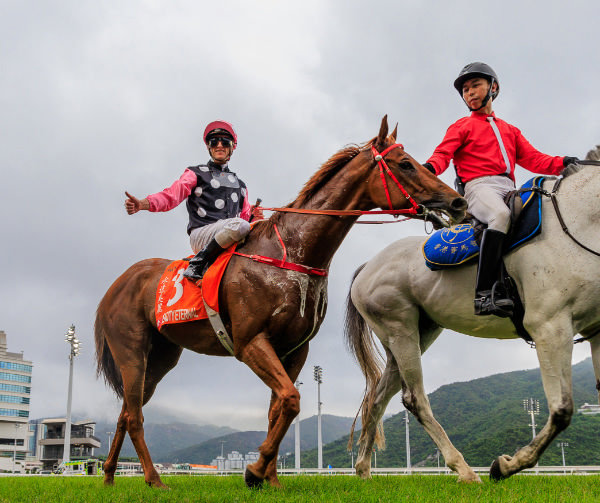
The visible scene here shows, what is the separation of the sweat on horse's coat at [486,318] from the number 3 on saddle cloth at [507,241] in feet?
0.29

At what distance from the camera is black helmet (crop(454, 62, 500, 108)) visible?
22.9 feet

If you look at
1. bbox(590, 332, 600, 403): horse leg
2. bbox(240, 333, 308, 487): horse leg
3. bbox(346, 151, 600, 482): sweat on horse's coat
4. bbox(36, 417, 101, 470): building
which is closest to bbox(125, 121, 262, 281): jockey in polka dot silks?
bbox(240, 333, 308, 487): horse leg

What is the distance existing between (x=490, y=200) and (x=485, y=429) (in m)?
77.1

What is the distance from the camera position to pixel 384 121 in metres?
6.12

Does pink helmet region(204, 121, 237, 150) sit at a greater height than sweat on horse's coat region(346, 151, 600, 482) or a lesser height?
greater

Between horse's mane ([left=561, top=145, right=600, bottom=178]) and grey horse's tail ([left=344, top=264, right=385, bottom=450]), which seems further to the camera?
grey horse's tail ([left=344, top=264, right=385, bottom=450])

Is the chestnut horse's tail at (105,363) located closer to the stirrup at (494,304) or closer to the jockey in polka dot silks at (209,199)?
the jockey in polka dot silks at (209,199)

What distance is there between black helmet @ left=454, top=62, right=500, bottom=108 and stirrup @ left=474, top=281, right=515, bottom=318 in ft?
8.19

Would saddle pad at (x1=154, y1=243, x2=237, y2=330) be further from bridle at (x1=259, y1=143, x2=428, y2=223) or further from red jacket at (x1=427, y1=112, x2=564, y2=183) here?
red jacket at (x1=427, y1=112, x2=564, y2=183)

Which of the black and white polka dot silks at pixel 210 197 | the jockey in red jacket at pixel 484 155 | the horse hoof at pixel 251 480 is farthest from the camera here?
the black and white polka dot silks at pixel 210 197

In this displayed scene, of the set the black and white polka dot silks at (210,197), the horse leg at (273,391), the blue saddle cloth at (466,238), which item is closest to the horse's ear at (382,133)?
the blue saddle cloth at (466,238)

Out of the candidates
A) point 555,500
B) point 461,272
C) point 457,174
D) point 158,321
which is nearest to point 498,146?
point 457,174

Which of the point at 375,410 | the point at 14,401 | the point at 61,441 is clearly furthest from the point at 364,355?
the point at 14,401

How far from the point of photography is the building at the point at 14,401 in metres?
90.6
